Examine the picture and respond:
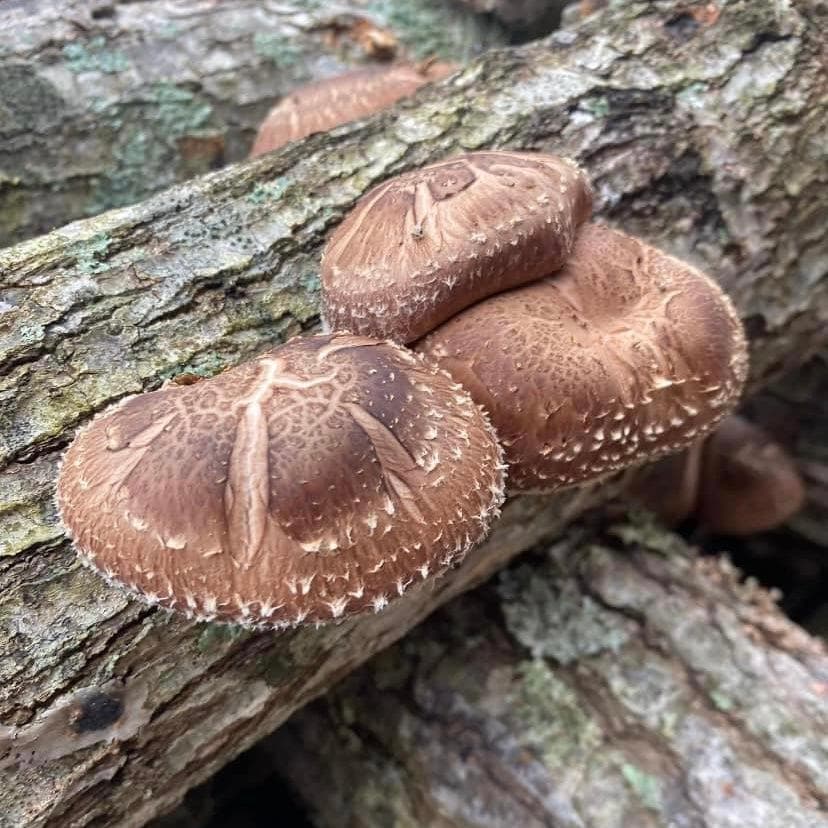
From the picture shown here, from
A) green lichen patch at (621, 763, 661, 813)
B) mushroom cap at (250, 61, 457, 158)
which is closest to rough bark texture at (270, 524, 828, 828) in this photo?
green lichen patch at (621, 763, 661, 813)

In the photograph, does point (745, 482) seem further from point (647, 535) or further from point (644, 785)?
point (644, 785)

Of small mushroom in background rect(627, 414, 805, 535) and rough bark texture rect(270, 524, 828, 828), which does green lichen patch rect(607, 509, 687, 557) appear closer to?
rough bark texture rect(270, 524, 828, 828)

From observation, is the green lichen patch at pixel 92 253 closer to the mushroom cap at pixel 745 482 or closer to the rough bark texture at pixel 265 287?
Result: the rough bark texture at pixel 265 287

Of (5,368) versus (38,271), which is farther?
(38,271)

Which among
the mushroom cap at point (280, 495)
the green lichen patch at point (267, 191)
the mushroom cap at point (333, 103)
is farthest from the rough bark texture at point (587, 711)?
the mushroom cap at point (333, 103)

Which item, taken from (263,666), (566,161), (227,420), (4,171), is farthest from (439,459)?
(4,171)

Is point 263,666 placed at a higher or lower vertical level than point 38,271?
lower

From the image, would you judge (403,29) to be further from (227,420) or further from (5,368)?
(227,420)
